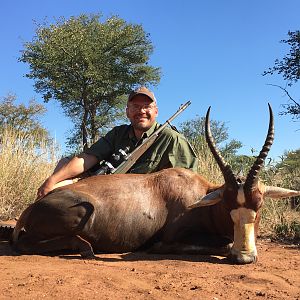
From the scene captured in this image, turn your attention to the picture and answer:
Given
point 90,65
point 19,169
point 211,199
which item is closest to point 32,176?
point 19,169

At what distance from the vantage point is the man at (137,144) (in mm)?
6078

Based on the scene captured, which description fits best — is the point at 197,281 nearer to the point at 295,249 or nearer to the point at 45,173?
the point at 295,249

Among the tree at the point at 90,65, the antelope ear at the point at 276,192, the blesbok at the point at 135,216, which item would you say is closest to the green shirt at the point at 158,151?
the blesbok at the point at 135,216

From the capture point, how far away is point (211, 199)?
4.73 m

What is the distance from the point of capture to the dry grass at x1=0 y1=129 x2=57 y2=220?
840 centimetres

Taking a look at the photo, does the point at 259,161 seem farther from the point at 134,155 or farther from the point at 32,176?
the point at 32,176

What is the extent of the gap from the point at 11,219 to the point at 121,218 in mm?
3522

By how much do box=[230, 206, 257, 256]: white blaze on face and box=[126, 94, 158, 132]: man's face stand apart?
2.38 metres

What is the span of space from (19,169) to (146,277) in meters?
5.80

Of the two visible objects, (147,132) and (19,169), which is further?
(19,169)

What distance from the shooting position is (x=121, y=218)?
5.06 metres

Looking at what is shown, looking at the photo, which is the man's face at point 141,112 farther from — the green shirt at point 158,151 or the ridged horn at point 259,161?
the ridged horn at point 259,161

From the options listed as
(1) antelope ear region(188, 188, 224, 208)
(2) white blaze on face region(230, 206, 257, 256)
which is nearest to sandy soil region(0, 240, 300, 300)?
(2) white blaze on face region(230, 206, 257, 256)

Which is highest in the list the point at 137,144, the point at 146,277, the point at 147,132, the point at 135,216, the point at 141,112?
the point at 141,112
